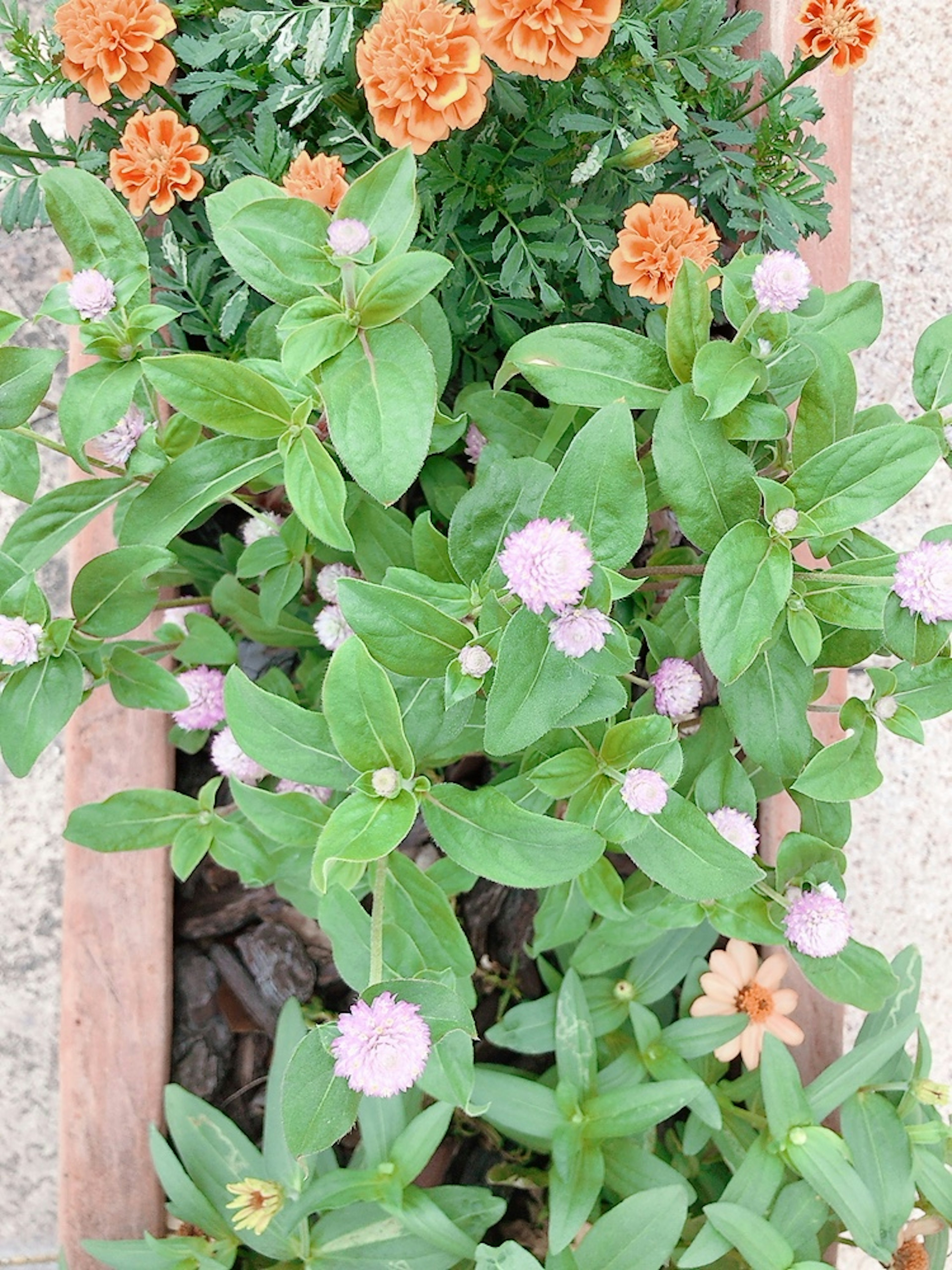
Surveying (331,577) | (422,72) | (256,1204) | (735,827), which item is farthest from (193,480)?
(256,1204)

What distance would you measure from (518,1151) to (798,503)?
661 mm

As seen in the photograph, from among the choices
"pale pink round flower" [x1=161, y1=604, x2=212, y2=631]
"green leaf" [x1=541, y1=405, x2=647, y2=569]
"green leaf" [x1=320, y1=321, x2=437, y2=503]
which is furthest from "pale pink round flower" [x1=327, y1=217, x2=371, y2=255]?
"pale pink round flower" [x1=161, y1=604, x2=212, y2=631]

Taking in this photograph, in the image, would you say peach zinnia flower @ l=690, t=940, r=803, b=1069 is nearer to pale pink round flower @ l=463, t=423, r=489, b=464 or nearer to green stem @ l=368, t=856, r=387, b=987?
green stem @ l=368, t=856, r=387, b=987

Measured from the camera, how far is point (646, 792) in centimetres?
58

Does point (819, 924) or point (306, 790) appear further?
A: point (306, 790)

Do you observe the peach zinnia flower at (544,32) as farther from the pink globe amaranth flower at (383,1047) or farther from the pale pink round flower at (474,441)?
the pink globe amaranth flower at (383,1047)

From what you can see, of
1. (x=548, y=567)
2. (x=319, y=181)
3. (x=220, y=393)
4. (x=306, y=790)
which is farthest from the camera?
(x=306, y=790)

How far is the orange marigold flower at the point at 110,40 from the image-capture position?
0.68 meters

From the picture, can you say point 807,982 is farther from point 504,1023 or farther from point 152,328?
point 152,328

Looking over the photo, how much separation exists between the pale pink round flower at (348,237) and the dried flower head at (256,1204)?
634 millimetres

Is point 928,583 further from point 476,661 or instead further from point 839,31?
point 839,31

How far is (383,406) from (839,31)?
453 mm

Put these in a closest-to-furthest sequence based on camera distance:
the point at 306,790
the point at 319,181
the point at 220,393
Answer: the point at 220,393, the point at 319,181, the point at 306,790

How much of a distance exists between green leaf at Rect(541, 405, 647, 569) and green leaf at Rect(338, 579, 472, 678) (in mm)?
82
